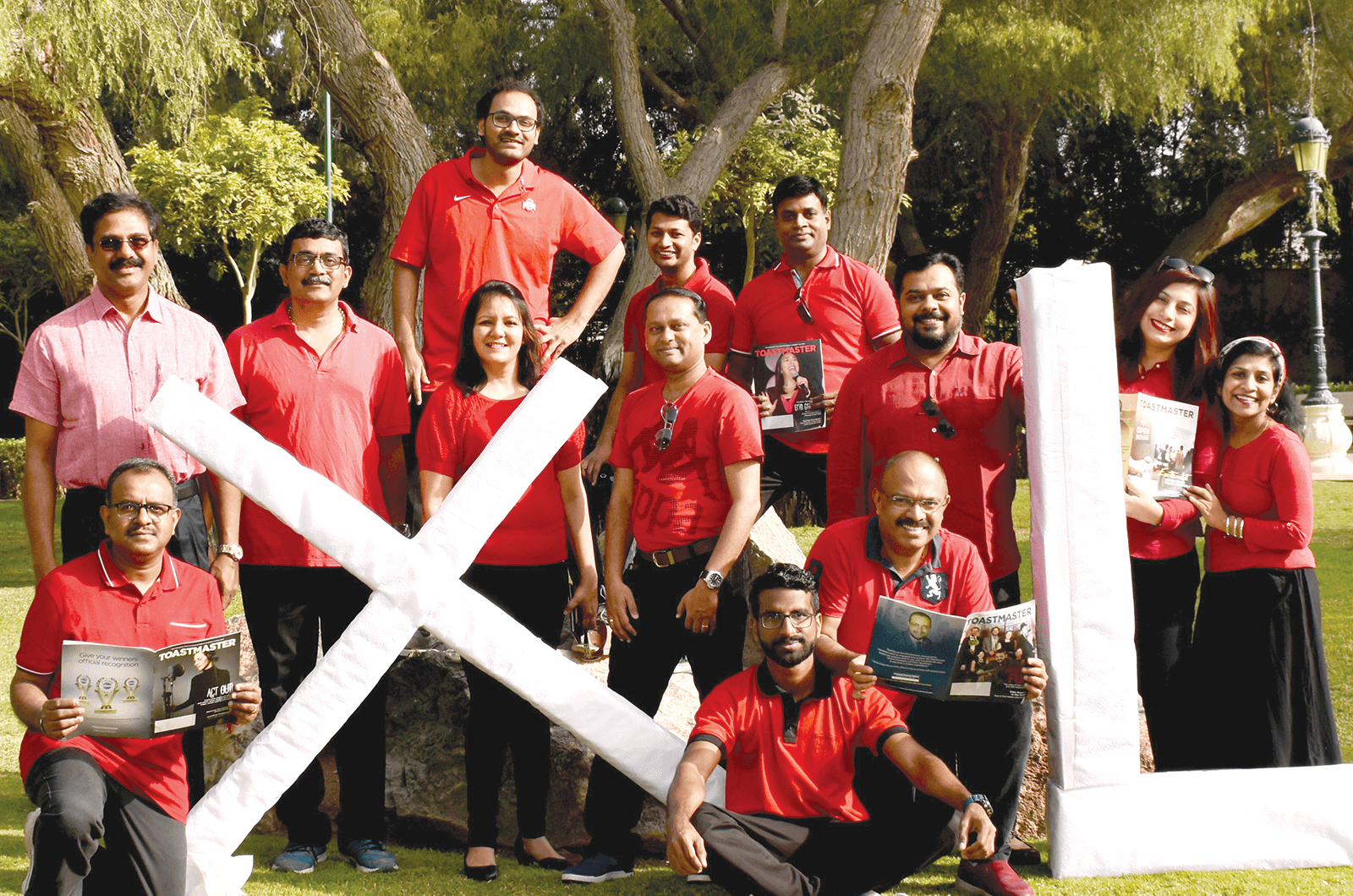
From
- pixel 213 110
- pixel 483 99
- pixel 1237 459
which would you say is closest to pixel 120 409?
pixel 483 99

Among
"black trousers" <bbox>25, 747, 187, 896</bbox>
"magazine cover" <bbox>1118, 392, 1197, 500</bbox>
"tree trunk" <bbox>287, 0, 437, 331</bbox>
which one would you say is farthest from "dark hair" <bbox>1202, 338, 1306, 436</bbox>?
"tree trunk" <bbox>287, 0, 437, 331</bbox>

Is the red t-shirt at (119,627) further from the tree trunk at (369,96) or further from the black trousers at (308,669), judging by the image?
the tree trunk at (369,96)

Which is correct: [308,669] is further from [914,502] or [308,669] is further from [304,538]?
[914,502]

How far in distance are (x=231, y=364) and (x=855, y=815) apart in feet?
8.08

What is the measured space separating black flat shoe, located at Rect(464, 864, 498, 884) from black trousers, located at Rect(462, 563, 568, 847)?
8 cm

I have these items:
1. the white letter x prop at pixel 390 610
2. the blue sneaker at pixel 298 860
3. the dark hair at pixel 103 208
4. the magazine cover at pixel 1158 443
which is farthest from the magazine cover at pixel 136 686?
the magazine cover at pixel 1158 443

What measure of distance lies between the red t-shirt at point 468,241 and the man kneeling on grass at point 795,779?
1.67 metres

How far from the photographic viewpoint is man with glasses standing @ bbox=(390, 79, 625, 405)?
432 centimetres

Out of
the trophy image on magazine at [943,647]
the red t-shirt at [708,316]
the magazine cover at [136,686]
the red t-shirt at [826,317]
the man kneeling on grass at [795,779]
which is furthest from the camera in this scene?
the red t-shirt at [708,316]

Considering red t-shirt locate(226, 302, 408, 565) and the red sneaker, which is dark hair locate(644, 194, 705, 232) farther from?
the red sneaker

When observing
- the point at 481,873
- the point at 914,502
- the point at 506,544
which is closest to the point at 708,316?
the point at 506,544

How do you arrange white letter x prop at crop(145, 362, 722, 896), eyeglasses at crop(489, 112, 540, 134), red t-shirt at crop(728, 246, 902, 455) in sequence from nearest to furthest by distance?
1. white letter x prop at crop(145, 362, 722, 896)
2. eyeglasses at crop(489, 112, 540, 134)
3. red t-shirt at crop(728, 246, 902, 455)

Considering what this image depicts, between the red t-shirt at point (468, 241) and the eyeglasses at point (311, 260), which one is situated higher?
the red t-shirt at point (468, 241)

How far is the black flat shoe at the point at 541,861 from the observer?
3828 millimetres
